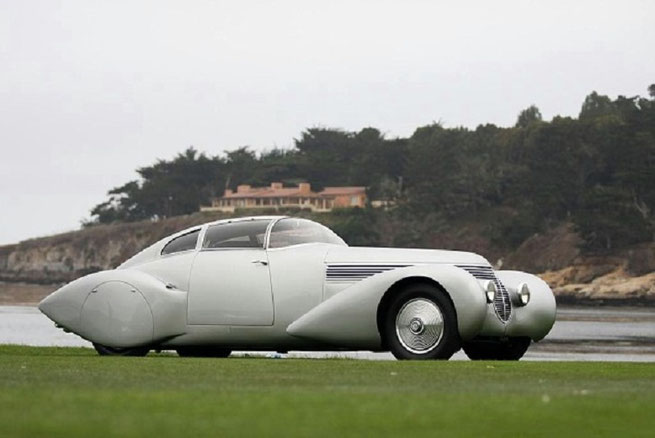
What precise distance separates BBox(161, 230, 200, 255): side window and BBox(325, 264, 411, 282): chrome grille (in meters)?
2.01

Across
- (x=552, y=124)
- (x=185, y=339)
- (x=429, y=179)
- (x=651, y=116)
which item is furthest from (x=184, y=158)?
(x=185, y=339)

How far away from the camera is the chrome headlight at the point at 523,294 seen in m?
18.4

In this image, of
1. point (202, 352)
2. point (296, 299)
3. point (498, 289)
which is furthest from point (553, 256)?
point (296, 299)

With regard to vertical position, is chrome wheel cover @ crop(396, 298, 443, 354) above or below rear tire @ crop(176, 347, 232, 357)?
above

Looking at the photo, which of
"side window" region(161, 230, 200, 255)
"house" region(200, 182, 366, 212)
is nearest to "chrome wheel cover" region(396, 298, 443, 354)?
"side window" region(161, 230, 200, 255)

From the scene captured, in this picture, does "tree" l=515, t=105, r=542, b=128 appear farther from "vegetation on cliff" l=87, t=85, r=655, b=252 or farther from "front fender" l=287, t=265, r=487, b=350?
"front fender" l=287, t=265, r=487, b=350

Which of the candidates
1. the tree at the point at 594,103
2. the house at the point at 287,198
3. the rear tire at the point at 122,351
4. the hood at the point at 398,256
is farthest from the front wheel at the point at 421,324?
the tree at the point at 594,103

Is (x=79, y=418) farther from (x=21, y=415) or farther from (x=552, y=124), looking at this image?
(x=552, y=124)

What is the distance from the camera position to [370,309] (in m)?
17.6

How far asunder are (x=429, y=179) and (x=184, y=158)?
4516 cm

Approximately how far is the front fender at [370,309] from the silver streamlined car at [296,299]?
12 mm

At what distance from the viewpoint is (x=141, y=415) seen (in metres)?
8.87

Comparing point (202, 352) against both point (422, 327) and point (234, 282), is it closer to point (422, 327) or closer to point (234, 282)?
point (234, 282)

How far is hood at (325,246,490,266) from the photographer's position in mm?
17766
